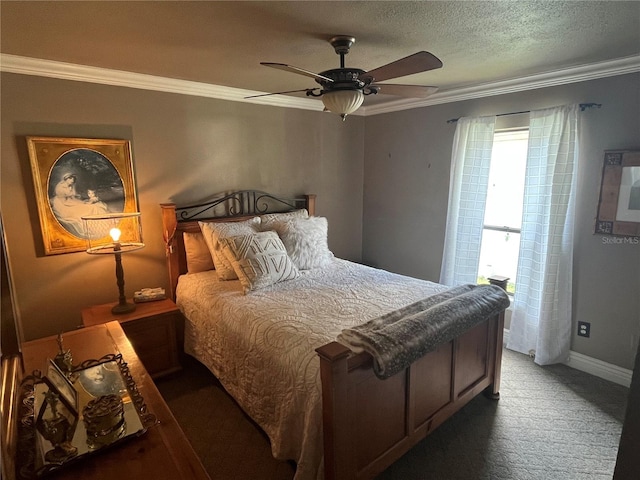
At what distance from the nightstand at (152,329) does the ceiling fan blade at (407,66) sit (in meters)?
2.17

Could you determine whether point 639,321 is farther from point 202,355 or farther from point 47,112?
point 47,112

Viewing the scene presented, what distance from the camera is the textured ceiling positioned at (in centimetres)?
164

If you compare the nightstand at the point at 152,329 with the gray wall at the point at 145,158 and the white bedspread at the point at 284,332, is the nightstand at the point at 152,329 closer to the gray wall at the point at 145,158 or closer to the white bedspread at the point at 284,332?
the white bedspread at the point at 284,332

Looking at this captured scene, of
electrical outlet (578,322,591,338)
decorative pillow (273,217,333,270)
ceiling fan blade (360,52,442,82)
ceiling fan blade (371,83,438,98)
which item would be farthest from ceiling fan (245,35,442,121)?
electrical outlet (578,322,591,338)

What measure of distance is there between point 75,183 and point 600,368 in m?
4.30

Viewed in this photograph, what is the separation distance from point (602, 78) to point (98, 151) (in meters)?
3.83

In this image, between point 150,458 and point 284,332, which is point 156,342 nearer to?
point 284,332

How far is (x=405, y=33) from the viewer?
1952 mm

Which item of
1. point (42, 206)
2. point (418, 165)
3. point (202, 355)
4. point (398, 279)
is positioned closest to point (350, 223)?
point (418, 165)

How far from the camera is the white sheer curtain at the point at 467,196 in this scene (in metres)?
3.27

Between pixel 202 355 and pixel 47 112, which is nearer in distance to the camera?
pixel 47 112

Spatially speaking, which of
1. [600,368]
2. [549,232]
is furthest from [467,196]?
[600,368]

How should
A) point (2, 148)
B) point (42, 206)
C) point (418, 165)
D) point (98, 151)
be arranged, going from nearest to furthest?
point (2, 148), point (42, 206), point (98, 151), point (418, 165)

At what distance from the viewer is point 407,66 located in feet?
5.64
